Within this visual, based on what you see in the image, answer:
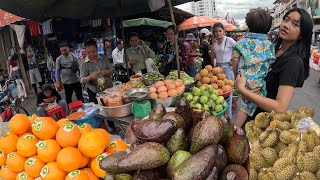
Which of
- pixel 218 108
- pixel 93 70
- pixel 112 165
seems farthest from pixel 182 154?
pixel 93 70

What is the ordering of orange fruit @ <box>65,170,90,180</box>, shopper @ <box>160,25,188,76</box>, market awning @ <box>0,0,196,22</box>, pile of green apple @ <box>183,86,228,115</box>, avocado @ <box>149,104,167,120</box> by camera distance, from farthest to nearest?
shopper @ <box>160,25,188,76</box>, market awning @ <box>0,0,196,22</box>, pile of green apple @ <box>183,86,228,115</box>, orange fruit @ <box>65,170,90,180</box>, avocado @ <box>149,104,167,120</box>

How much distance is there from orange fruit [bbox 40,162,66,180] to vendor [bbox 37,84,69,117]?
3236 mm

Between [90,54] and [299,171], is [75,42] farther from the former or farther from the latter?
[299,171]

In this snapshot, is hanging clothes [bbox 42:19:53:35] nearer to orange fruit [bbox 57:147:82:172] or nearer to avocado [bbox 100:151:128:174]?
orange fruit [bbox 57:147:82:172]

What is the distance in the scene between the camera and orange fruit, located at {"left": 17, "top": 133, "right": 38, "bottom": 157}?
66.1 inches

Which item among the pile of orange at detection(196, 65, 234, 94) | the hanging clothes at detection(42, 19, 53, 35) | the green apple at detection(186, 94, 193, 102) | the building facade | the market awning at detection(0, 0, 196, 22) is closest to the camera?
the green apple at detection(186, 94, 193, 102)

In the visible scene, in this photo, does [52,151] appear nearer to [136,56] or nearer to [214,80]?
[214,80]

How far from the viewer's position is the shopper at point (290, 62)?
6.38ft

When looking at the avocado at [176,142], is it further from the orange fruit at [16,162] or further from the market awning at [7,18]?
the market awning at [7,18]

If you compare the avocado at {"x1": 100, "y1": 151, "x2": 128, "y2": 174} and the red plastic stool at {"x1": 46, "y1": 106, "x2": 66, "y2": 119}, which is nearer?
the avocado at {"x1": 100, "y1": 151, "x2": 128, "y2": 174}

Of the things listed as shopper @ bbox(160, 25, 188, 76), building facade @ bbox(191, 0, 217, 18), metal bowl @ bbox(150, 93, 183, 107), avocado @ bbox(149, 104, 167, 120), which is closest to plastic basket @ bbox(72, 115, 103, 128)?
metal bowl @ bbox(150, 93, 183, 107)

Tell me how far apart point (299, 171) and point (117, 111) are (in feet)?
6.16

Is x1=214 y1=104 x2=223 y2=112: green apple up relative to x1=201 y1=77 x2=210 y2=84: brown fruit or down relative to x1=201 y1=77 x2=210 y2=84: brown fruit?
down

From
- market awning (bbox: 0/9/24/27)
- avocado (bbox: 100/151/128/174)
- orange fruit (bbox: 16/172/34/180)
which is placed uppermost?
market awning (bbox: 0/9/24/27)
